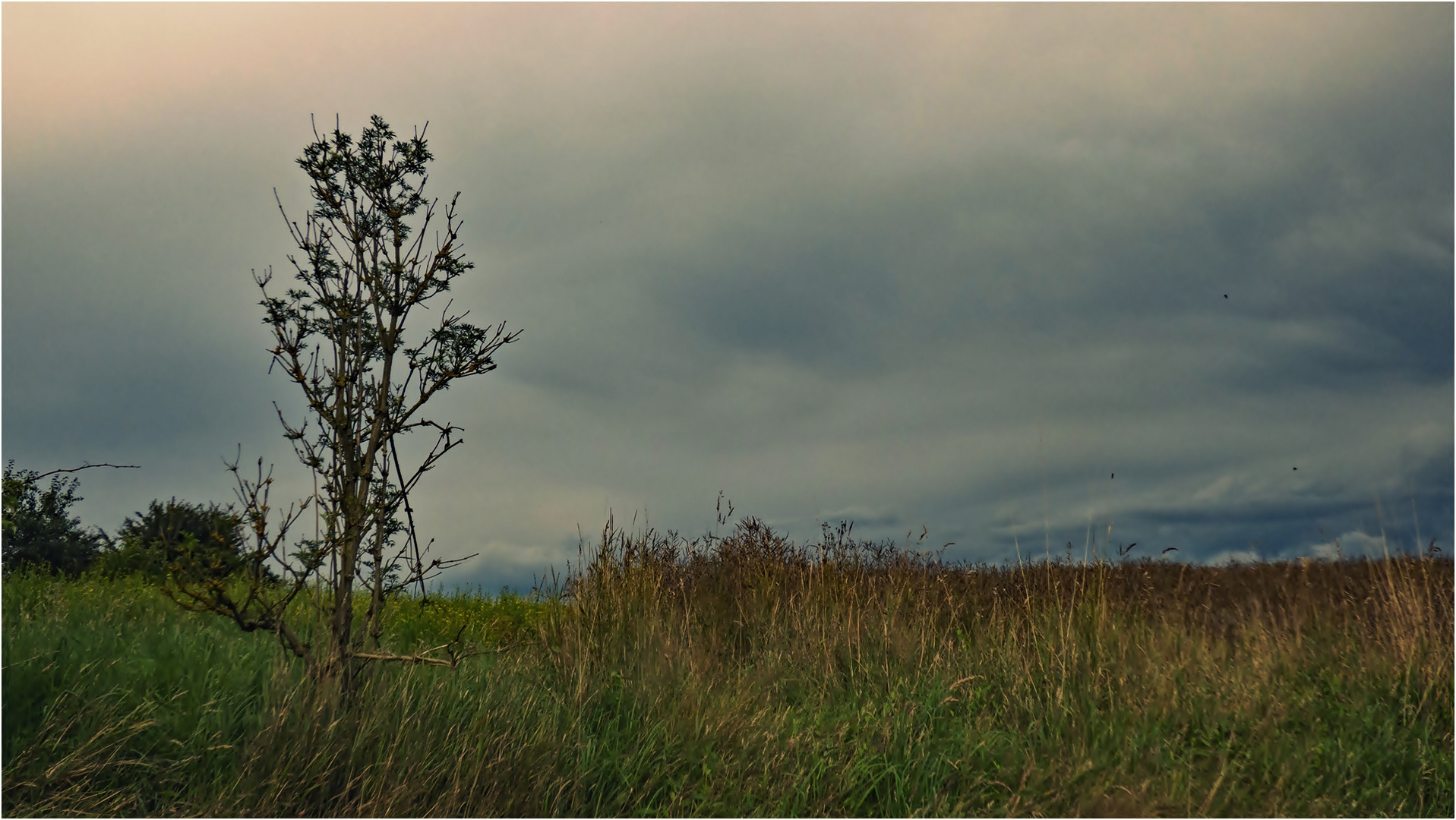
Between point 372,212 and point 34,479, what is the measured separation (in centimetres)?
244

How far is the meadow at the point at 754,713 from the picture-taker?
4066 millimetres

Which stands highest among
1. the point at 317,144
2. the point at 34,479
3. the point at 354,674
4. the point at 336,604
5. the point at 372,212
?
the point at 317,144

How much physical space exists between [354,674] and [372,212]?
2400 millimetres

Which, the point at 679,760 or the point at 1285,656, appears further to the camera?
the point at 1285,656

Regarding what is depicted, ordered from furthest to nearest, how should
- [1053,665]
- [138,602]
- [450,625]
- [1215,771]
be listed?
[450,625], [138,602], [1053,665], [1215,771]

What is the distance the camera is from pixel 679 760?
4664 mm

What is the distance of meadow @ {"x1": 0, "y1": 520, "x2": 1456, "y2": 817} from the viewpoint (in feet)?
13.3

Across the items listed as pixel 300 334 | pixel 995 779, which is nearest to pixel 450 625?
pixel 300 334

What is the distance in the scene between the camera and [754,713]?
5.40m

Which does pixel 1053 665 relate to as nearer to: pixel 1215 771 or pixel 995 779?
pixel 1215 771

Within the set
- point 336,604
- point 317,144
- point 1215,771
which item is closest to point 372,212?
point 317,144

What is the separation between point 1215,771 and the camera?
505cm

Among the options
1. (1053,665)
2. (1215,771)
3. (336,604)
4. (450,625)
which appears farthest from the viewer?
(450,625)

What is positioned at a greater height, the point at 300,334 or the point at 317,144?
the point at 317,144
